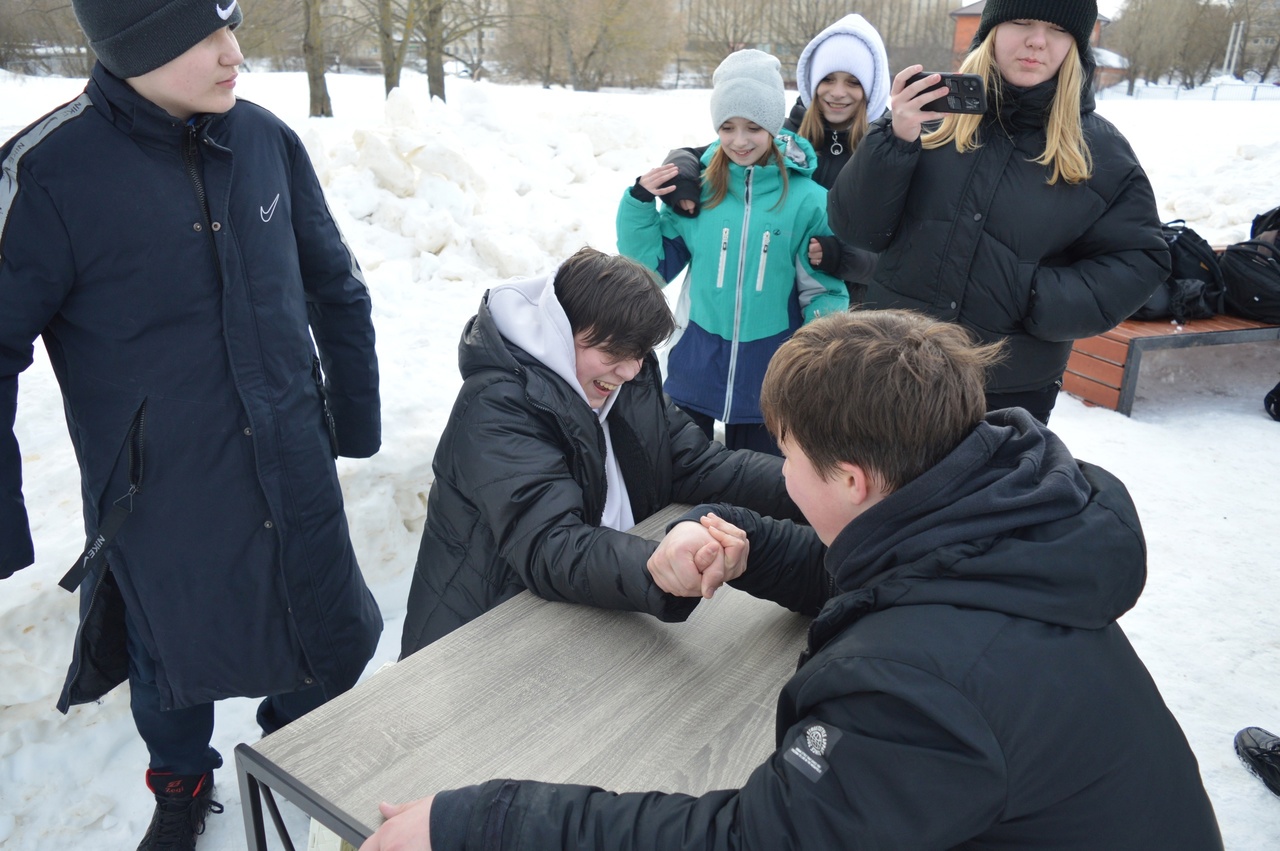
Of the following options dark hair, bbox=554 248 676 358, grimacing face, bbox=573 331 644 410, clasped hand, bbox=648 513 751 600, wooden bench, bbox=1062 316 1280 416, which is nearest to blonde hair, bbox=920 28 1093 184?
dark hair, bbox=554 248 676 358

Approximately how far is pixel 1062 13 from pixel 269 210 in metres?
2.15

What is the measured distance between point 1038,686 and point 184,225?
1.79m

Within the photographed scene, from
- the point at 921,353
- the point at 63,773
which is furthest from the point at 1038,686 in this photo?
the point at 63,773

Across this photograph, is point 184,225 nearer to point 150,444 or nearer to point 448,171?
point 150,444

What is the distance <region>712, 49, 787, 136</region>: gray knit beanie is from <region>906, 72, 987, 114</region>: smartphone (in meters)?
0.71

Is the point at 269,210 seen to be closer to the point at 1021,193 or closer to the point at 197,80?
the point at 197,80

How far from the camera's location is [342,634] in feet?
→ 7.36

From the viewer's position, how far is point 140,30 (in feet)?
5.64

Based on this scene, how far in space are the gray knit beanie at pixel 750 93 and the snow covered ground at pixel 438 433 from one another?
5.98 ft

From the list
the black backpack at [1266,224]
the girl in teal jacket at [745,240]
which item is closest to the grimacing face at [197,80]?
the girl in teal jacket at [745,240]

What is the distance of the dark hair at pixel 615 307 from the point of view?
6.28 ft

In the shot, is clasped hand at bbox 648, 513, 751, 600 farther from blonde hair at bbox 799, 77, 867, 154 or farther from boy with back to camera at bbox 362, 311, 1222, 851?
blonde hair at bbox 799, 77, 867, 154

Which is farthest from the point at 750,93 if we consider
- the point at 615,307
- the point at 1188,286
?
the point at 1188,286

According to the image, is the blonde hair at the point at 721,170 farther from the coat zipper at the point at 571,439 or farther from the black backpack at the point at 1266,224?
the black backpack at the point at 1266,224
